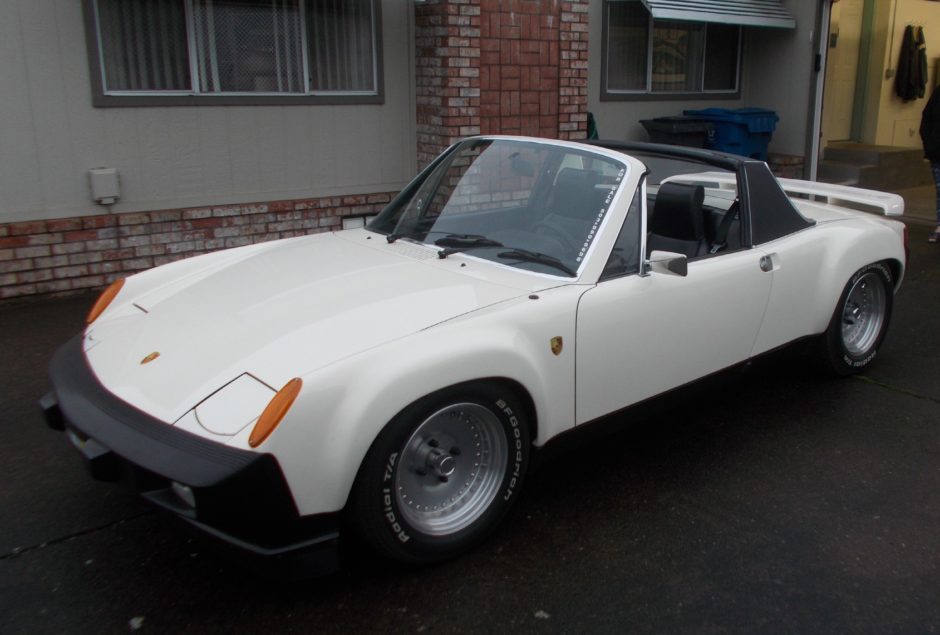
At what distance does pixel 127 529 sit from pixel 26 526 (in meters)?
0.42

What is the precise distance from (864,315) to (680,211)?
71.5 inches

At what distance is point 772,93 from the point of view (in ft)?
36.9

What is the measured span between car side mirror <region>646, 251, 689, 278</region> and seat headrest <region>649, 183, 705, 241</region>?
1.75ft

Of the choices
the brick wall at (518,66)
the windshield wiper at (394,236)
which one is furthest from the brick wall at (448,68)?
the windshield wiper at (394,236)

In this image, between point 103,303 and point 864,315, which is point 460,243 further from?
point 864,315

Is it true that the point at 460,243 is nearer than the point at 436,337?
No

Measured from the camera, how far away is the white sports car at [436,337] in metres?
2.66

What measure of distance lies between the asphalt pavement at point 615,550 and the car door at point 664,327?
187mm

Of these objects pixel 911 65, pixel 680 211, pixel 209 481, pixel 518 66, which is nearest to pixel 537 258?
pixel 680 211

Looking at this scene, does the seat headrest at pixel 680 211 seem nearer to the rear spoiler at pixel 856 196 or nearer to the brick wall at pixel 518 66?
the rear spoiler at pixel 856 196

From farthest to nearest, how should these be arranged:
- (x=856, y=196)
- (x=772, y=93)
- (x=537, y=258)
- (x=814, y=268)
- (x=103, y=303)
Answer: (x=772, y=93)
(x=856, y=196)
(x=814, y=268)
(x=103, y=303)
(x=537, y=258)

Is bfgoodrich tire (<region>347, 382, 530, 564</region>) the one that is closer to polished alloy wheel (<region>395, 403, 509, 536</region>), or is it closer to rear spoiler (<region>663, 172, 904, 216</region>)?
polished alloy wheel (<region>395, 403, 509, 536</region>)

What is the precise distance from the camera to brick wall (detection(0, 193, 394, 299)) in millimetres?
6500

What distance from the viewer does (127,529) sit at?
3.41m
